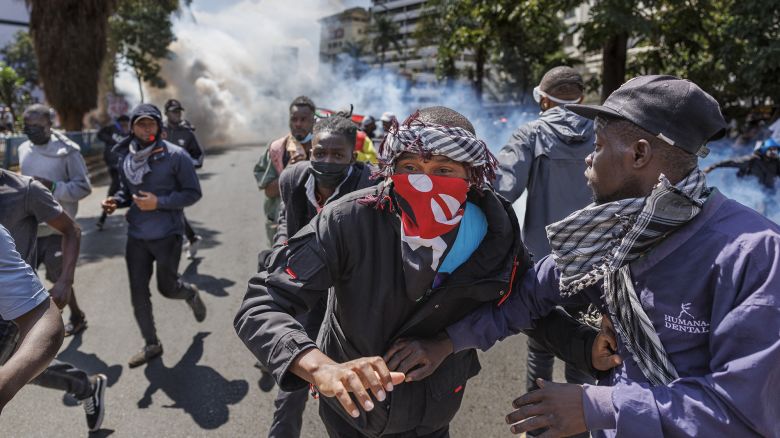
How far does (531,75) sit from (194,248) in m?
22.6

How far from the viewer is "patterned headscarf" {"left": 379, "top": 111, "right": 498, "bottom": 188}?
5.63 feet

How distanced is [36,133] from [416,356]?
13.9 ft

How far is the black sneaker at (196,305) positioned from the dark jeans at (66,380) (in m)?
1.50

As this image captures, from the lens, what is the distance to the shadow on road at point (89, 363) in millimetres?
3984

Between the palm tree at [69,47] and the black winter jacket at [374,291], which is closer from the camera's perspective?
the black winter jacket at [374,291]

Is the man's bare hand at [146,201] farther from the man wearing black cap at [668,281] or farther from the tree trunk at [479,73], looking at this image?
the tree trunk at [479,73]

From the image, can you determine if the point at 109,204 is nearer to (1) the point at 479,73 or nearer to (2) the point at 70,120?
(2) the point at 70,120

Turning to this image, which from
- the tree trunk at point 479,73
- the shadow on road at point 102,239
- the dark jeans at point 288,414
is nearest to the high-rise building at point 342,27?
the tree trunk at point 479,73

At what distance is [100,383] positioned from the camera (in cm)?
335

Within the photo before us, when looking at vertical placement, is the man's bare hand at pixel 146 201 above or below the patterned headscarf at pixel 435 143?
below

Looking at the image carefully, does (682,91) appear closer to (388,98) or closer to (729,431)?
(729,431)

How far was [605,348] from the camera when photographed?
62.8 inches

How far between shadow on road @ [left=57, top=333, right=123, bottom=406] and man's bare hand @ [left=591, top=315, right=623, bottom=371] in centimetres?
346

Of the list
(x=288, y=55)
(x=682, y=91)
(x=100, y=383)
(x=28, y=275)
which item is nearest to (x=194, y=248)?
(x=100, y=383)
